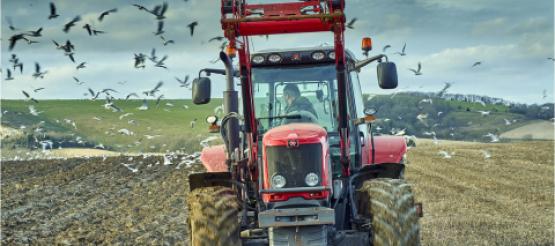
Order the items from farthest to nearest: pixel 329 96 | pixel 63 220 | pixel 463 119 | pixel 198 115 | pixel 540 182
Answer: pixel 198 115
pixel 463 119
pixel 540 182
pixel 63 220
pixel 329 96

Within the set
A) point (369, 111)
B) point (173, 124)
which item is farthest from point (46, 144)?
point (369, 111)

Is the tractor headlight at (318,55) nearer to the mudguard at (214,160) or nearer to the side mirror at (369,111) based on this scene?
the side mirror at (369,111)

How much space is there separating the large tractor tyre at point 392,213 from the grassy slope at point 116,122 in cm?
3161

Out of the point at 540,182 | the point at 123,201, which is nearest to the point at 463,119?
the point at 540,182

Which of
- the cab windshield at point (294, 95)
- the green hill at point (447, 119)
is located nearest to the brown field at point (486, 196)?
the cab windshield at point (294, 95)

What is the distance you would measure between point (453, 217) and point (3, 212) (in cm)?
865

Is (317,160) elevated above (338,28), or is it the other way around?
(338,28)

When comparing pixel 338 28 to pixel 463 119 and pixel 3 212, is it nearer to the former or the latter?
pixel 3 212

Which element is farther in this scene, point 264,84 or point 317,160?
point 264,84

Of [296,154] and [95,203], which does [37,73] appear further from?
[296,154]

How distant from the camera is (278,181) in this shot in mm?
6582

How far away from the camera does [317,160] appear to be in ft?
21.6

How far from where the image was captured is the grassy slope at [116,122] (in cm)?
4047

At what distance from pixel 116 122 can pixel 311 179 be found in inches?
1592
